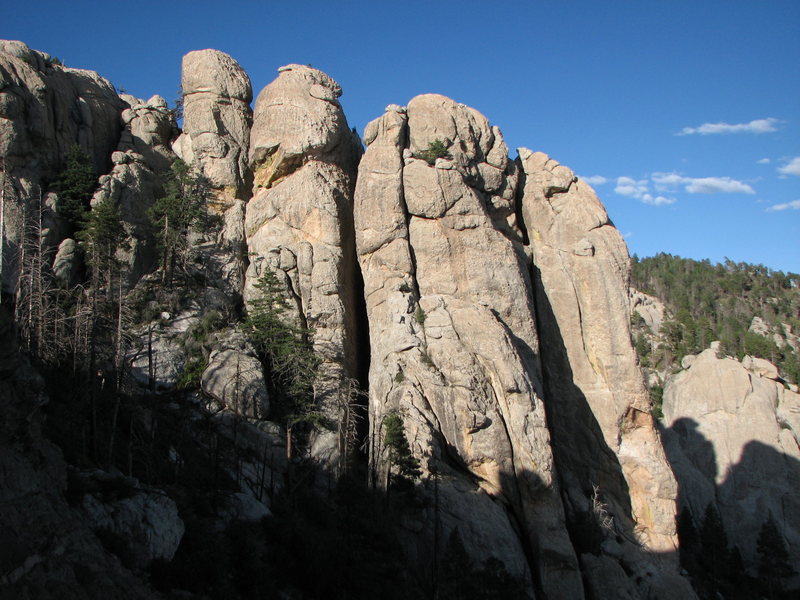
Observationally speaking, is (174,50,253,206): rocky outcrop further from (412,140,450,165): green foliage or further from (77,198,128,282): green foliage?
(412,140,450,165): green foliage

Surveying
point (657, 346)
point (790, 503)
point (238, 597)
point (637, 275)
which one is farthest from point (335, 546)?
point (637, 275)

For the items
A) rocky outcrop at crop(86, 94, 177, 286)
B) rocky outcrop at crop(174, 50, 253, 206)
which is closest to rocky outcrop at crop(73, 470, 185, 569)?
rocky outcrop at crop(86, 94, 177, 286)

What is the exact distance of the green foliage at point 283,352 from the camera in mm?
31609

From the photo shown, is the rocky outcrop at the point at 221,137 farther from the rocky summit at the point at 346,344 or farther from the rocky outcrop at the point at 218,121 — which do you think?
the rocky summit at the point at 346,344

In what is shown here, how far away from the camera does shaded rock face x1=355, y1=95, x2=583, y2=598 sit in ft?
94.4

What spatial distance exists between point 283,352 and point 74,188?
13229 millimetres

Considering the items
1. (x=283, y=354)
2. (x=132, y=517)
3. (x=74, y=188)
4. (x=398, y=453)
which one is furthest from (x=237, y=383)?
(x=132, y=517)

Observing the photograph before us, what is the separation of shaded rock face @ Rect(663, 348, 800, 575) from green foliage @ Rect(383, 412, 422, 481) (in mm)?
26035

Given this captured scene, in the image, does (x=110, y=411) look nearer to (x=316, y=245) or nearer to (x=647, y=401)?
(x=316, y=245)

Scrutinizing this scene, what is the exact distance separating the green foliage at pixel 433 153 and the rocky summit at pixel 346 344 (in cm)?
13

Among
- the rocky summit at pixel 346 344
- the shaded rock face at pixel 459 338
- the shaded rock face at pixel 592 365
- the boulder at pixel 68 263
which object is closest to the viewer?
the rocky summit at pixel 346 344

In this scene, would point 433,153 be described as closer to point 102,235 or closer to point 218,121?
point 218,121

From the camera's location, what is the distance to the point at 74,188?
3506 cm

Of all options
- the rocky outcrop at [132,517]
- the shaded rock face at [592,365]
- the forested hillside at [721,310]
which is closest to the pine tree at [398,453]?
the shaded rock face at [592,365]
